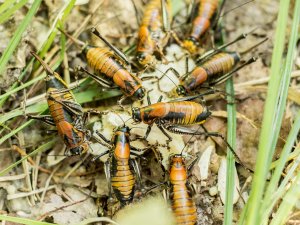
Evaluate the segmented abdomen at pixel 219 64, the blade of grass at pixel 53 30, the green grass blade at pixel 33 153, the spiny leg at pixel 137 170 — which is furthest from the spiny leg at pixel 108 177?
the segmented abdomen at pixel 219 64

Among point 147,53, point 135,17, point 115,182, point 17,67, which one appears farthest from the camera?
point 135,17

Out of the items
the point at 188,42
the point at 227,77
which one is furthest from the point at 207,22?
the point at 227,77

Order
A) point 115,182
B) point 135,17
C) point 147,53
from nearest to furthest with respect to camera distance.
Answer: point 115,182
point 147,53
point 135,17

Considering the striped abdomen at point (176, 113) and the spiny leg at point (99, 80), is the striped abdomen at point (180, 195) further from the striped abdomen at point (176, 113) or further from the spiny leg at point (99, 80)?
the spiny leg at point (99, 80)

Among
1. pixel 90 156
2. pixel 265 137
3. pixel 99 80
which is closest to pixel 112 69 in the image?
pixel 99 80

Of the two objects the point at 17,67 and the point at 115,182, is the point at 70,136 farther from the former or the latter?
the point at 17,67

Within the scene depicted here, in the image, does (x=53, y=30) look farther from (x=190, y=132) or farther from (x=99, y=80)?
(x=190, y=132)

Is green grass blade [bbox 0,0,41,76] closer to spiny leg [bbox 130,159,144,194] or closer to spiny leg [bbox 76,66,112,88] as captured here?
spiny leg [bbox 76,66,112,88]
